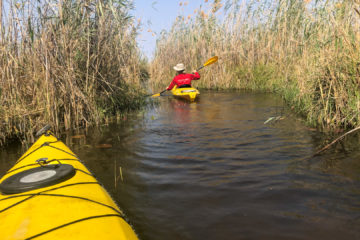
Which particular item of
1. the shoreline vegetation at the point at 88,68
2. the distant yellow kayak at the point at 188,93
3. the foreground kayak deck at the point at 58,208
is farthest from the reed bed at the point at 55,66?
the distant yellow kayak at the point at 188,93

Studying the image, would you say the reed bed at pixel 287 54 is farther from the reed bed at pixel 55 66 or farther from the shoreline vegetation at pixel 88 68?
the reed bed at pixel 55 66

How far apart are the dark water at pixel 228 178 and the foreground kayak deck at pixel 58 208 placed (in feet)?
1.43

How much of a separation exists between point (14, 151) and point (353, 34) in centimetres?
507

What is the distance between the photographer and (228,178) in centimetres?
296

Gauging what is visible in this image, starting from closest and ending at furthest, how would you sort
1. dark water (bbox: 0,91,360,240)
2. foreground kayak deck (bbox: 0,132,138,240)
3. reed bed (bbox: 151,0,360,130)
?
1. foreground kayak deck (bbox: 0,132,138,240)
2. dark water (bbox: 0,91,360,240)
3. reed bed (bbox: 151,0,360,130)

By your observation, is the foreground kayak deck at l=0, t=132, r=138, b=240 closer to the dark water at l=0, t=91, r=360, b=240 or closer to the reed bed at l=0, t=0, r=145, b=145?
the dark water at l=0, t=91, r=360, b=240

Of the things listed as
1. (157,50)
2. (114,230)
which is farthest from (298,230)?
(157,50)

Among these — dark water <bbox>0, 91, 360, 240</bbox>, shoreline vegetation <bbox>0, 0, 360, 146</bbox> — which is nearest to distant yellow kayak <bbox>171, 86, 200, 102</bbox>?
shoreline vegetation <bbox>0, 0, 360, 146</bbox>

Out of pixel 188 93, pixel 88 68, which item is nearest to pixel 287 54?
pixel 188 93

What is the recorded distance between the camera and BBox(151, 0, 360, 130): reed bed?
3.97m

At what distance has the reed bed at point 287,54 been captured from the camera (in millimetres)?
3967

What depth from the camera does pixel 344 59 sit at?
3.91 meters

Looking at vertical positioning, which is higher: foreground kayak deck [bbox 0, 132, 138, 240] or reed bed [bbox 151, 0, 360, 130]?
reed bed [bbox 151, 0, 360, 130]

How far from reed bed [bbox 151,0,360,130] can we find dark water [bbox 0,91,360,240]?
626mm
